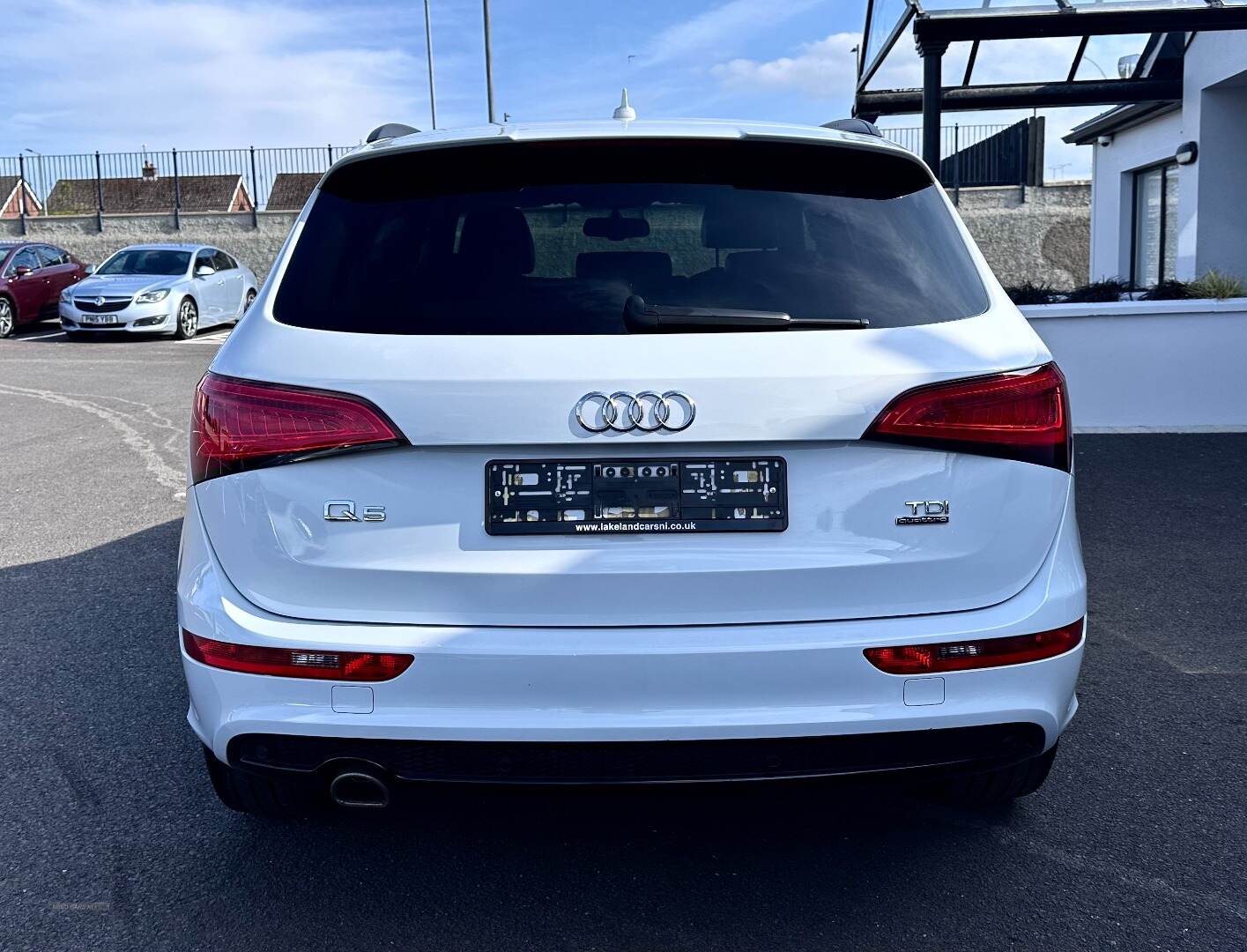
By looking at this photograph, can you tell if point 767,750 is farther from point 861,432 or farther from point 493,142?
point 493,142

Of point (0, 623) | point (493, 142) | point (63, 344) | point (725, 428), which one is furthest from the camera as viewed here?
point (63, 344)

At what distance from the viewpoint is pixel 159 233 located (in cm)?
3300

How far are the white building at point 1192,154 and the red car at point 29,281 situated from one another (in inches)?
699

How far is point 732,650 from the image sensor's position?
2.56 metres

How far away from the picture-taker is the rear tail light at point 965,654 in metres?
2.61

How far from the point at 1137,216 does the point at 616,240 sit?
1856 centimetres

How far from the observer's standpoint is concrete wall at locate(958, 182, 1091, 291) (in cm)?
2836

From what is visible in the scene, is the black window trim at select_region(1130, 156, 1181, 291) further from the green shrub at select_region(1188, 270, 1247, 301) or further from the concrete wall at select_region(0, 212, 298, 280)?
the concrete wall at select_region(0, 212, 298, 280)

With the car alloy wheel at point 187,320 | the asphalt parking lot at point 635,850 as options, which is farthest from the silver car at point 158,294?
the asphalt parking lot at point 635,850

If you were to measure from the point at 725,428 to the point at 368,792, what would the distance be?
1.05 metres

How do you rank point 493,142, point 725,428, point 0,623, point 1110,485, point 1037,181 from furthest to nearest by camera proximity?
point 1037,181 < point 1110,485 < point 0,623 < point 493,142 < point 725,428

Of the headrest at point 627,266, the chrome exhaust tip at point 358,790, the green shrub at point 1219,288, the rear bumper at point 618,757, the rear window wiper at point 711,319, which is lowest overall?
the chrome exhaust tip at point 358,790

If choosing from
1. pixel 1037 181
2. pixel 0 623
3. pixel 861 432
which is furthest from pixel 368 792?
pixel 1037 181

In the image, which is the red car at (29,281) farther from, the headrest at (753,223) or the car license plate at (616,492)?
the car license plate at (616,492)
